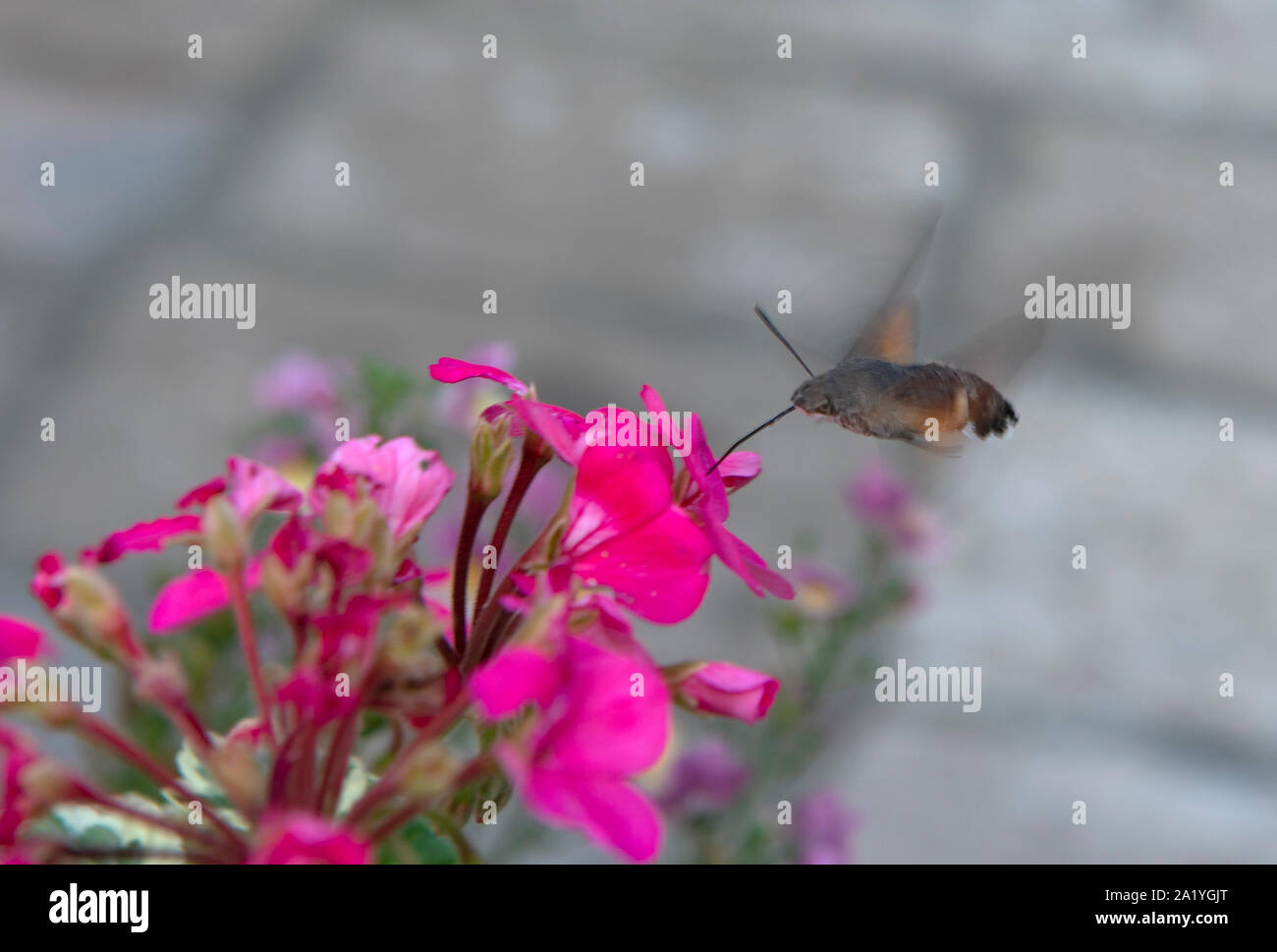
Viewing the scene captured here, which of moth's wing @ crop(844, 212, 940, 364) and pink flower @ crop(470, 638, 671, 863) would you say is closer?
pink flower @ crop(470, 638, 671, 863)

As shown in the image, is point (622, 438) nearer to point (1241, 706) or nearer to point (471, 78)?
point (1241, 706)

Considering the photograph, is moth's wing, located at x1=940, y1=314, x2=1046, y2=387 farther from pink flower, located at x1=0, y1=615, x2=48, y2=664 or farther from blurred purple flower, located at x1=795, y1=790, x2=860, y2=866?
pink flower, located at x1=0, y1=615, x2=48, y2=664

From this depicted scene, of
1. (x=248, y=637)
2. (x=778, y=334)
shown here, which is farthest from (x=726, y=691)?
(x=778, y=334)

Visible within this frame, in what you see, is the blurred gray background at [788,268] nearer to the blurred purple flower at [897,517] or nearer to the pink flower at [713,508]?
the blurred purple flower at [897,517]

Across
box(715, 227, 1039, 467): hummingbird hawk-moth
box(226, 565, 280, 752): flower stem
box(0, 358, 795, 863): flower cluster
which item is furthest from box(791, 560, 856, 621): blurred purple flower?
box(226, 565, 280, 752): flower stem

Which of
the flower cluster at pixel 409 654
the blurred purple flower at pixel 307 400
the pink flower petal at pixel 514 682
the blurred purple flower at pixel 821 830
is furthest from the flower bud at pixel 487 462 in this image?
the blurred purple flower at pixel 821 830

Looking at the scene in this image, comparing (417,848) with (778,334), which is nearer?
(417,848)

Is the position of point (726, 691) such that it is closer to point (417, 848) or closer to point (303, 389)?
point (417, 848)

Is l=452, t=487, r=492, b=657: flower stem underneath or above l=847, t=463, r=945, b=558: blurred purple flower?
underneath
